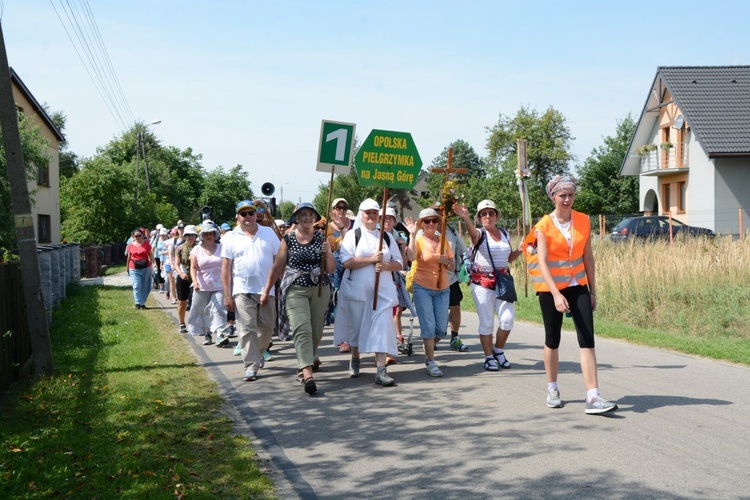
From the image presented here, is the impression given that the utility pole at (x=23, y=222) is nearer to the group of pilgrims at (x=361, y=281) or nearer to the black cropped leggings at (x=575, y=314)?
the group of pilgrims at (x=361, y=281)

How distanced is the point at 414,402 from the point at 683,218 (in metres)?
35.3

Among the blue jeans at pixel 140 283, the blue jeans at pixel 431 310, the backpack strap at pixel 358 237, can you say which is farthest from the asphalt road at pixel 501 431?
the blue jeans at pixel 140 283

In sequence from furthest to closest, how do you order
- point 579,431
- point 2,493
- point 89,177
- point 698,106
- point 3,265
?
1. point 89,177
2. point 698,106
3. point 3,265
4. point 579,431
5. point 2,493

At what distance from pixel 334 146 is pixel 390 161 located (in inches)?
27.8

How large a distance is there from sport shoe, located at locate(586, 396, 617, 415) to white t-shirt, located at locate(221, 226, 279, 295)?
387 cm

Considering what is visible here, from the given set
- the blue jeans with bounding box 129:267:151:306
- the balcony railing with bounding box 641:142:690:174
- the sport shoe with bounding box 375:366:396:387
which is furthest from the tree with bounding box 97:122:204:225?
the sport shoe with bounding box 375:366:396:387

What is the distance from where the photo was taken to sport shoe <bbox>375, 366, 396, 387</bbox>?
8.31 meters

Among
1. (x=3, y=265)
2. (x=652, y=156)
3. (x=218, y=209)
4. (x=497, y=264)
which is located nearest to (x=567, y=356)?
(x=497, y=264)

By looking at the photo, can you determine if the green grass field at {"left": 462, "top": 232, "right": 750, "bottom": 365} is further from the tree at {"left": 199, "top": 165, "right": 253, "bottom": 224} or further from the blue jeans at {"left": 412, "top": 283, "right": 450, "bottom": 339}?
the tree at {"left": 199, "top": 165, "right": 253, "bottom": 224}

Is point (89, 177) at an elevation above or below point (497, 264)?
above

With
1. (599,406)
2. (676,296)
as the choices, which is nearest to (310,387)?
(599,406)

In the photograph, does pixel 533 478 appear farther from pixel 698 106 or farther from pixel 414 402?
pixel 698 106

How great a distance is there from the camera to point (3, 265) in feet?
28.6

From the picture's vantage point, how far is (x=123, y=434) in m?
6.40
